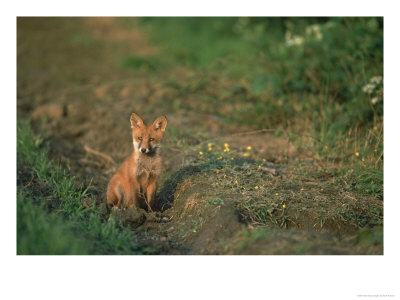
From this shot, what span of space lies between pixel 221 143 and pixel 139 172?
2043mm

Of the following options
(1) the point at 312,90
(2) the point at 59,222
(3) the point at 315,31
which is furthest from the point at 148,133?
(3) the point at 315,31

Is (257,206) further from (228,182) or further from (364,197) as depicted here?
(364,197)

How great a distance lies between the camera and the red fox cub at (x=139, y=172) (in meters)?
5.05

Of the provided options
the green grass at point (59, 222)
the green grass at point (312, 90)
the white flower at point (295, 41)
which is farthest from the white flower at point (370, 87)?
the green grass at point (59, 222)

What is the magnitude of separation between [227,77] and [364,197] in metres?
5.28

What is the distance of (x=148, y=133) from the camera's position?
5.02 meters

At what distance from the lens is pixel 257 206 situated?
4.73m

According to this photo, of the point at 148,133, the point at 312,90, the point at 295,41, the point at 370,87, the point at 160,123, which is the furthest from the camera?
the point at 295,41

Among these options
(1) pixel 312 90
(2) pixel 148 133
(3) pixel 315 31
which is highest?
(3) pixel 315 31

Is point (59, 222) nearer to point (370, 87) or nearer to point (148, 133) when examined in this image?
point (148, 133)

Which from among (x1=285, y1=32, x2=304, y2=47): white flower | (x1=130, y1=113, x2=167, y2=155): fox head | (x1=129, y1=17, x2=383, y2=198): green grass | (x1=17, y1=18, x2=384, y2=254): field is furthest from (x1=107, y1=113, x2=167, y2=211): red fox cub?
(x1=285, y1=32, x2=304, y2=47): white flower

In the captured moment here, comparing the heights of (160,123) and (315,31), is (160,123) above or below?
below

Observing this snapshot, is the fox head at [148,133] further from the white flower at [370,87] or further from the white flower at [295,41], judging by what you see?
the white flower at [295,41]

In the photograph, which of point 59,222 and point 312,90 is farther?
point 312,90
